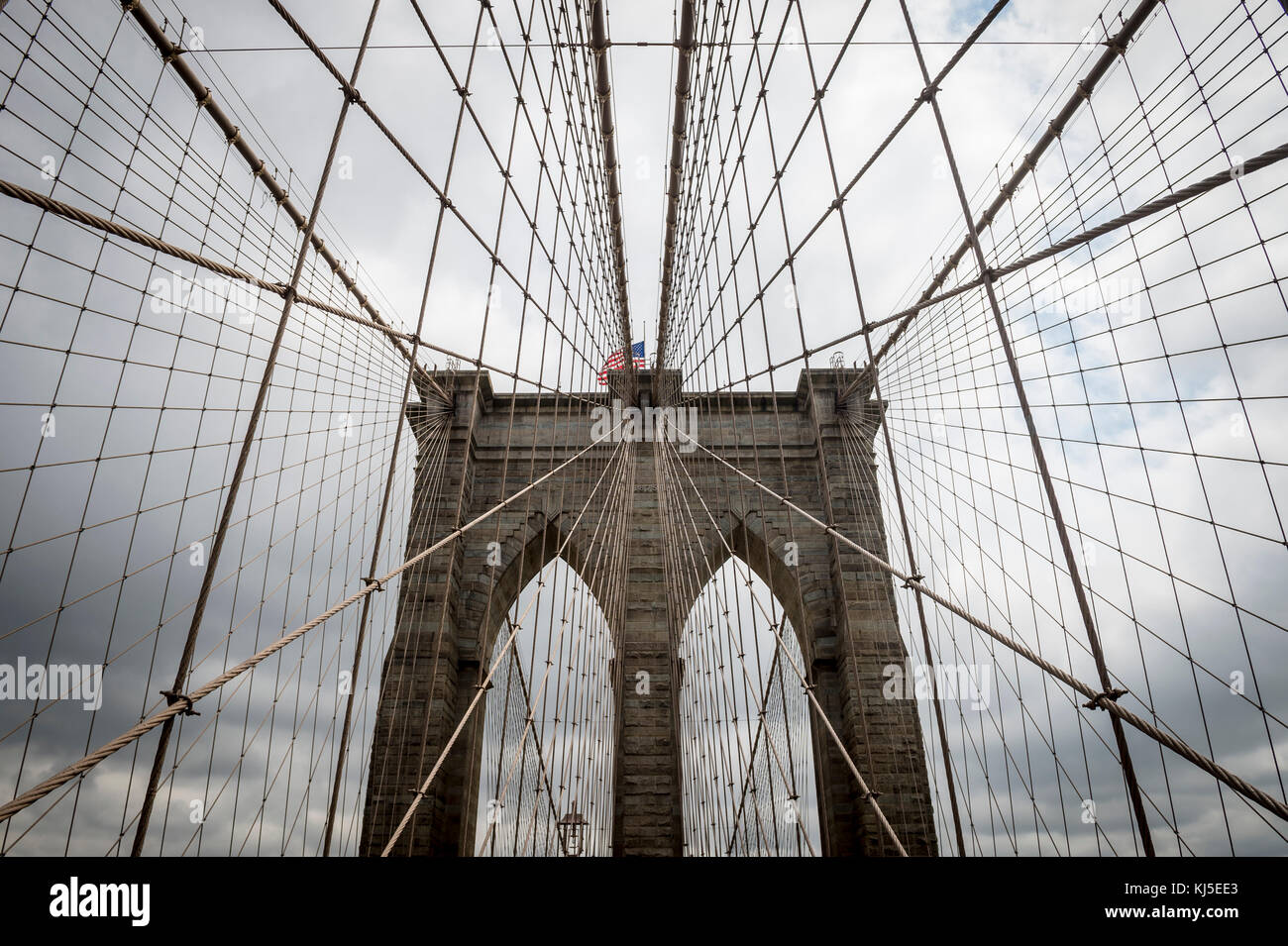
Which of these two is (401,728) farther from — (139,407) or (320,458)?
(139,407)

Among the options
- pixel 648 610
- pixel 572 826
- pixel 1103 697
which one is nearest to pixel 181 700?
pixel 1103 697

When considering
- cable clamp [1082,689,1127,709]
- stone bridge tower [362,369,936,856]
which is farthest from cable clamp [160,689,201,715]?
stone bridge tower [362,369,936,856]

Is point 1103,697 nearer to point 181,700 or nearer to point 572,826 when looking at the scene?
point 181,700

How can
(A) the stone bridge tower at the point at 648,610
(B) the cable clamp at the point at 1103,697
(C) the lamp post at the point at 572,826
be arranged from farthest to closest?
(A) the stone bridge tower at the point at 648,610 < (C) the lamp post at the point at 572,826 < (B) the cable clamp at the point at 1103,697

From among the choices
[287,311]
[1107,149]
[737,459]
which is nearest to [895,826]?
[737,459]

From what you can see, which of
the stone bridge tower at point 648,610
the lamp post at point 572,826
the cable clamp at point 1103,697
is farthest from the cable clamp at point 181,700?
the stone bridge tower at point 648,610

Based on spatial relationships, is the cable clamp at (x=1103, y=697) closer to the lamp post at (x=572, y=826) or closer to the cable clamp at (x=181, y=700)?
the cable clamp at (x=181, y=700)

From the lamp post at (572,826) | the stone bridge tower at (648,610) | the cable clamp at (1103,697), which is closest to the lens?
the cable clamp at (1103,697)

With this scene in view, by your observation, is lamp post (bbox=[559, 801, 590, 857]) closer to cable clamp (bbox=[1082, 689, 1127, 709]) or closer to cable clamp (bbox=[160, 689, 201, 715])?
cable clamp (bbox=[160, 689, 201, 715])

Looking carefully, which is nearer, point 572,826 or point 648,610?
point 648,610

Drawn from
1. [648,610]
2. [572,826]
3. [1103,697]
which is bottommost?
[572,826]
